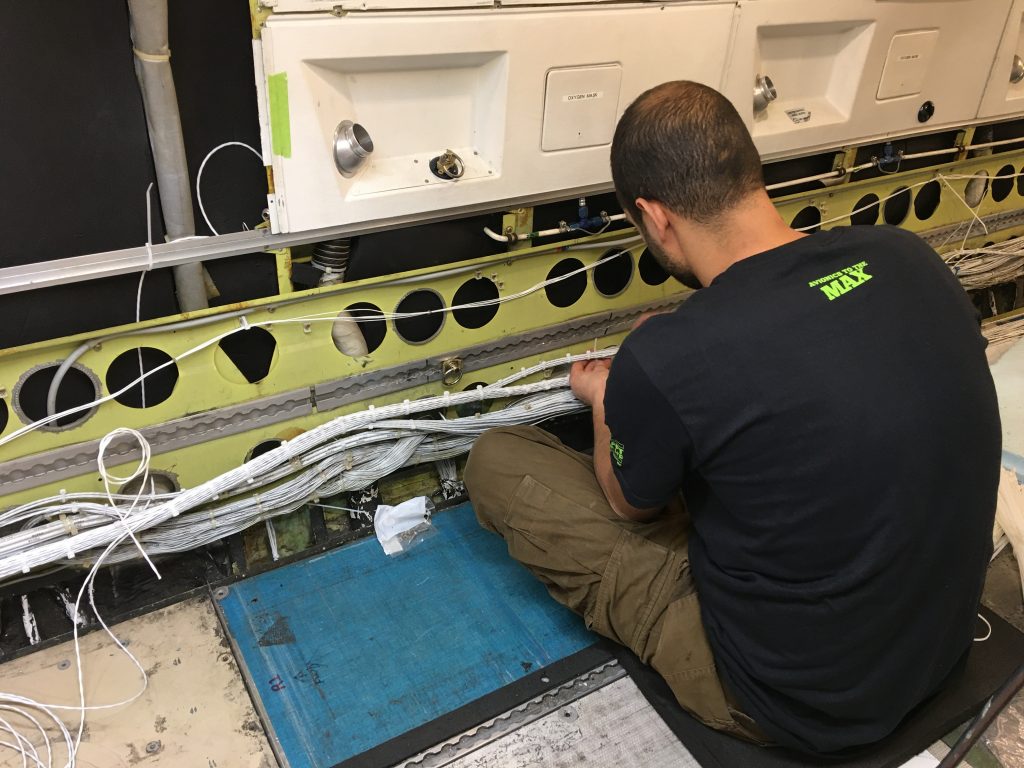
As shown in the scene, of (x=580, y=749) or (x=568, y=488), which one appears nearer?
(x=580, y=749)

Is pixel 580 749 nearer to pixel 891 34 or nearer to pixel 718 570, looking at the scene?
pixel 718 570

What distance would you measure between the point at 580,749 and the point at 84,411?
1.27 m

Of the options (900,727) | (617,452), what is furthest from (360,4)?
(900,727)

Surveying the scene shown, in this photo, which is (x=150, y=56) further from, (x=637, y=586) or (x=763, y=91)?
(x=763, y=91)

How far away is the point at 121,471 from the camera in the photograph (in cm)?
172

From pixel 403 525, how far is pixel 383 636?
1.18 feet

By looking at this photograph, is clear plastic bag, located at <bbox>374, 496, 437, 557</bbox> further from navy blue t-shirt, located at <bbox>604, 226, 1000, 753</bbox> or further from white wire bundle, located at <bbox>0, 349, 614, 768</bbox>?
navy blue t-shirt, located at <bbox>604, 226, 1000, 753</bbox>

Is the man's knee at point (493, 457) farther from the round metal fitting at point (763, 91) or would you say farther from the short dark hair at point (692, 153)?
the round metal fitting at point (763, 91)

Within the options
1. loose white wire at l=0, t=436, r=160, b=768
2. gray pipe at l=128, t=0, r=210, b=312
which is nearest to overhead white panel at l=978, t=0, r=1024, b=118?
gray pipe at l=128, t=0, r=210, b=312

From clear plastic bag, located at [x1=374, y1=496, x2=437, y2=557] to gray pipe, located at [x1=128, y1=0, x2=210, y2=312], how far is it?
745 mm

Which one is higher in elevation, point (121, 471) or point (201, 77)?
point (201, 77)

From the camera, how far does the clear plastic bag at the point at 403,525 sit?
2.03 meters

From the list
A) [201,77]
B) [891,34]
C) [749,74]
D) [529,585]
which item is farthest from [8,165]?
[891,34]

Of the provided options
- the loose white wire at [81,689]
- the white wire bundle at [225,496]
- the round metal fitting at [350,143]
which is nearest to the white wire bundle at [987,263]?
the white wire bundle at [225,496]
